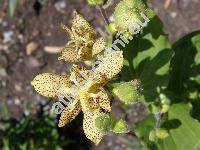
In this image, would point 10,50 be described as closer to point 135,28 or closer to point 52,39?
point 52,39

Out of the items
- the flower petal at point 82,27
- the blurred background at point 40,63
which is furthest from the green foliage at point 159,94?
the blurred background at point 40,63

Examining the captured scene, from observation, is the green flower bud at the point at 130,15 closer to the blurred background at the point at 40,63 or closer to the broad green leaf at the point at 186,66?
the broad green leaf at the point at 186,66

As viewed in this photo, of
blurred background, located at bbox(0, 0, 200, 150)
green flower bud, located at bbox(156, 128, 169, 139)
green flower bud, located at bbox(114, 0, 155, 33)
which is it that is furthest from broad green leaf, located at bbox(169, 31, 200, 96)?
blurred background, located at bbox(0, 0, 200, 150)

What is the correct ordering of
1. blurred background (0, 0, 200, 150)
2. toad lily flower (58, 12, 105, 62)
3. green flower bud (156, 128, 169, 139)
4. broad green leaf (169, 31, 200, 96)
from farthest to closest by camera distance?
1. blurred background (0, 0, 200, 150)
2. broad green leaf (169, 31, 200, 96)
3. green flower bud (156, 128, 169, 139)
4. toad lily flower (58, 12, 105, 62)

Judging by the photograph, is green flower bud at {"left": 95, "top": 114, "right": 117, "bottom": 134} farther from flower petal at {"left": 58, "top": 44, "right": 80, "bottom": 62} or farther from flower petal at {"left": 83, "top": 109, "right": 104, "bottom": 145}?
flower petal at {"left": 58, "top": 44, "right": 80, "bottom": 62}

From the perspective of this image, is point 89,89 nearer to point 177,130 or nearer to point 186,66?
→ point 177,130

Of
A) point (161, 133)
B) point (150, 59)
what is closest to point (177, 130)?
point (161, 133)
